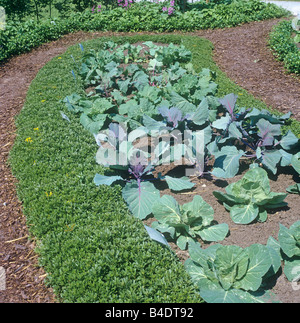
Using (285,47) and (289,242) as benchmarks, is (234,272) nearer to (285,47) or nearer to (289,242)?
(289,242)

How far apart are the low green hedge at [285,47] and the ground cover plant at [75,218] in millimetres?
3724

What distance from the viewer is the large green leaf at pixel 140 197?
3.29m

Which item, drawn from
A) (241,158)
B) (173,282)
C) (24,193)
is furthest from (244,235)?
(24,193)

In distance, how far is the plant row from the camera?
8.47 feet

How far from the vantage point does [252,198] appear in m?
3.23

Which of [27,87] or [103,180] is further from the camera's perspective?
[27,87]

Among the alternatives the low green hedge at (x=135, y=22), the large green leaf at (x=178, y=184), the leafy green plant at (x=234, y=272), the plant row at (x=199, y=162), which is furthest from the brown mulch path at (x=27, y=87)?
the large green leaf at (x=178, y=184)

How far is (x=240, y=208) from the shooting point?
10.7 feet

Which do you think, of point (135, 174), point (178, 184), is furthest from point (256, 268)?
point (135, 174)

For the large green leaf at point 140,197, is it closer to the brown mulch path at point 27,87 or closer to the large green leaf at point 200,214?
the large green leaf at point 200,214

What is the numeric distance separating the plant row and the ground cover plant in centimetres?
18

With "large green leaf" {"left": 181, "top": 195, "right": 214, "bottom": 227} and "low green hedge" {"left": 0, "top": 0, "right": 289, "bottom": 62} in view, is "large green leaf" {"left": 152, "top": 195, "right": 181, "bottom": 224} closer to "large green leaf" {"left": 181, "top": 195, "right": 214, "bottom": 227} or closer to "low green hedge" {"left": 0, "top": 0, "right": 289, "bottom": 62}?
"large green leaf" {"left": 181, "top": 195, "right": 214, "bottom": 227}

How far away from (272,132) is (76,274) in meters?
2.68

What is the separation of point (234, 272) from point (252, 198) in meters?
0.91
